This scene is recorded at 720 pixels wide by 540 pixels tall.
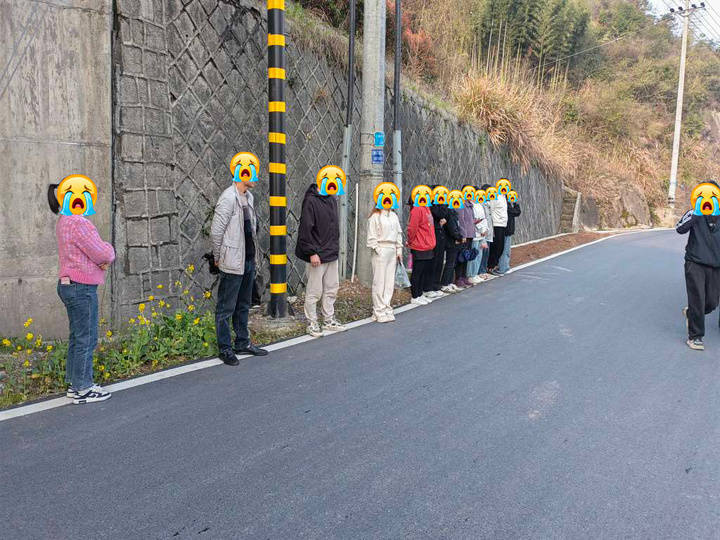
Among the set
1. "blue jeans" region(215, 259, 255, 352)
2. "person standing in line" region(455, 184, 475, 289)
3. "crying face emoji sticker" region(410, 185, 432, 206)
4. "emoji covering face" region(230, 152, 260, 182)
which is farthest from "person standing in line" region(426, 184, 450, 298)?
"emoji covering face" region(230, 152, 260, 182)

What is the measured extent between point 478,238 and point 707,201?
454 cm

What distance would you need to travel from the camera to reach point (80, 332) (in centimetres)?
464

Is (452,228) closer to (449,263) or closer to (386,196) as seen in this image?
(449,263)

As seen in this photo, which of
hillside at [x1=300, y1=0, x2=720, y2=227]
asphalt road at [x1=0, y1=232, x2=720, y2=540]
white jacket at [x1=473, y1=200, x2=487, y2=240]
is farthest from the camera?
hillside at [x1=300, y1=0, x2=720, y2=227]

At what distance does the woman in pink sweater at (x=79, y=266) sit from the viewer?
4.54 meters

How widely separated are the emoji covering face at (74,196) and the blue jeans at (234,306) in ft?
5.18

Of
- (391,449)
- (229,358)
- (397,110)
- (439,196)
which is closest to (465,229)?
(439,196)

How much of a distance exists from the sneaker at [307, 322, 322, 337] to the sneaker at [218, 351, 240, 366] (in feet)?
4.19

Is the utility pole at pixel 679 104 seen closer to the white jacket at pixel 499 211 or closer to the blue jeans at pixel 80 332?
the white jacket at pixel 499 211

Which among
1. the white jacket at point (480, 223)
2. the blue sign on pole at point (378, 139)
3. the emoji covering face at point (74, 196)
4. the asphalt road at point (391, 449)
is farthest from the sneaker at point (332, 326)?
the white jacket at point (480, 223)

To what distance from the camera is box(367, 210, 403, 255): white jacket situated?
26.3 feet

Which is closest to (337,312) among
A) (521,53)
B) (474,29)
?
(474,29)

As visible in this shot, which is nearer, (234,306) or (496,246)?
(234,306)

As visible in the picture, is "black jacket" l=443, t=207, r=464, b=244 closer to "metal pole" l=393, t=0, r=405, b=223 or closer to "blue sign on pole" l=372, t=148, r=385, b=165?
"metal pole" l=393, t=0, r=405, b=223
